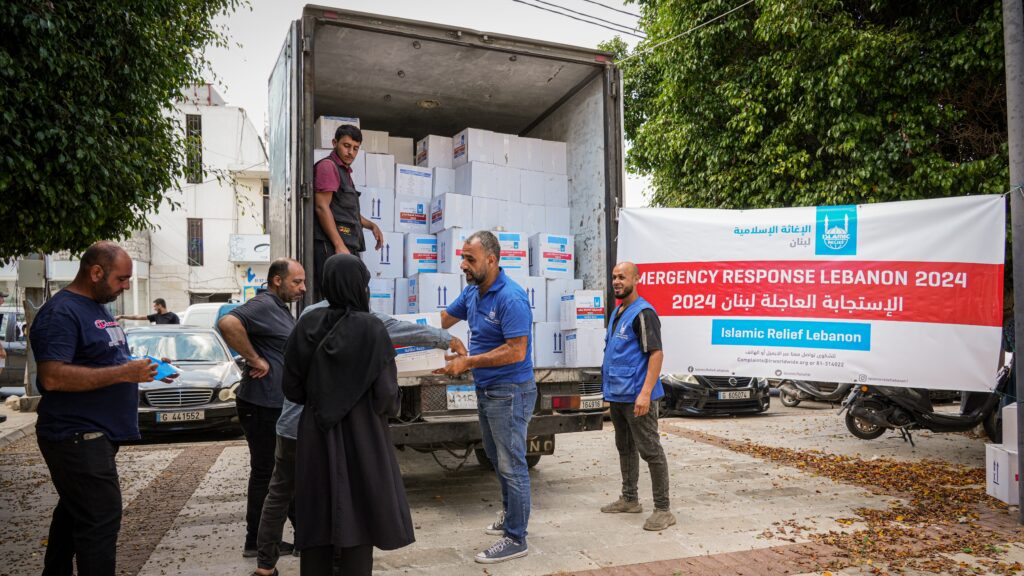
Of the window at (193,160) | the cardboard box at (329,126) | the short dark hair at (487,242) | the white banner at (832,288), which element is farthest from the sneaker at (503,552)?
the window at (193,160)

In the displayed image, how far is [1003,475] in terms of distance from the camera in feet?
16.9

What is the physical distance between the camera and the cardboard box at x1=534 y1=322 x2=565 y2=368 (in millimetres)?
5988

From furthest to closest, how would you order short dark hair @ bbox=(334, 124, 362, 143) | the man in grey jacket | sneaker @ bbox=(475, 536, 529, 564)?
short dark hair @ bbox=(334, 124, 362, 143) → sneaker @ bbox=(475, 536, 529, 564) → the man in grey jacket

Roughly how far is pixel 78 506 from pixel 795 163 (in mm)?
9192

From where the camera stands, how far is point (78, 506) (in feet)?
10.1

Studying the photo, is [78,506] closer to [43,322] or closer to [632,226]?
[43,322]

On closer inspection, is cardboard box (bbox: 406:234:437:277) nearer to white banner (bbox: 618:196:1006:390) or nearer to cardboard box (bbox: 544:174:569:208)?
cardboard box (bbox: 544:174:569:208)

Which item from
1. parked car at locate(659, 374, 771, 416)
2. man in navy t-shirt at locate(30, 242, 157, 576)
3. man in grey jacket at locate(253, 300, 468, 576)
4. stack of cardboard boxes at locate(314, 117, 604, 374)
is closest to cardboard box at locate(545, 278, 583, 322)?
stack of cardboard boxes at locate(314, 117, 604, 374)

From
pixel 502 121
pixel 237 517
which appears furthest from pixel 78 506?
pixel 502 121

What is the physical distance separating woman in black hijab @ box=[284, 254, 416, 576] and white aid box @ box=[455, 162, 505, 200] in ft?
11.5

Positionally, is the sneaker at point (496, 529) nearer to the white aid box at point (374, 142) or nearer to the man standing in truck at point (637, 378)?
the man standing in truck at point (637, 378)

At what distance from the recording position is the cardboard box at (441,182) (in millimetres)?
6695

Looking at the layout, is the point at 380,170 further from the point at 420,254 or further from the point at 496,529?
the point at 496,529

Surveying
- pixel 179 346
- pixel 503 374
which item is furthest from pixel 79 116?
pixel 179 346
